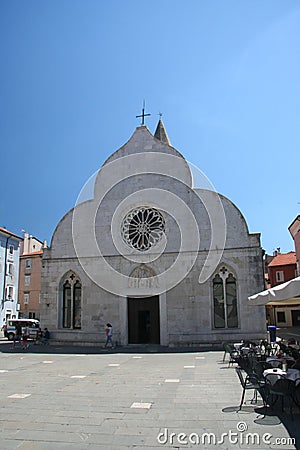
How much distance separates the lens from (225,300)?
2092 centimetres

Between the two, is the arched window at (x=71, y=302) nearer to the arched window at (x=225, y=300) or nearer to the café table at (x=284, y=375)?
the arched window at (x=225, y=300)

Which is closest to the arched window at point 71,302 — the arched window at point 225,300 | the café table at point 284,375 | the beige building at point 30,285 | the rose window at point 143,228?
the rose window at point 143,228

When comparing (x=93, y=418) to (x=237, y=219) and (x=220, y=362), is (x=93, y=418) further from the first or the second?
(x=237, y=219)

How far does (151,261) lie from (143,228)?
2.20 m

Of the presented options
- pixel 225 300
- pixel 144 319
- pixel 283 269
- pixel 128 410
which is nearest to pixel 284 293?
pixel 128 410

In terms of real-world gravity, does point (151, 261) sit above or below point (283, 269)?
below

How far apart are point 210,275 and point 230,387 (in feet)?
37.2

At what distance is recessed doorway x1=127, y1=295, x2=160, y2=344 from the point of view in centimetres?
2300

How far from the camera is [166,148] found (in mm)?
23719

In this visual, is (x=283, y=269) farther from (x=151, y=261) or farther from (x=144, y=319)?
(x=151, y=261)

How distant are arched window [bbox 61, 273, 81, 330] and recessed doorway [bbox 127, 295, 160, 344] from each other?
3.04 m

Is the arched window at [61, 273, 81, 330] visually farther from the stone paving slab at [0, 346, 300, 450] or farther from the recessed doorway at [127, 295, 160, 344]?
the stone paving slab at [0, 346, 300, 450]

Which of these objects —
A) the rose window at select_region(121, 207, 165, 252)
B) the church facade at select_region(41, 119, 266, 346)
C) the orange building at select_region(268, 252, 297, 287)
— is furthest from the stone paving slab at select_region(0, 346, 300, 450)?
the orange building at select_region(268, 252, 297, 287)

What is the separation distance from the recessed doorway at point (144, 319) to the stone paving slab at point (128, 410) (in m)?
9.35
